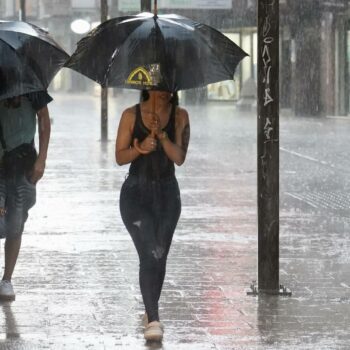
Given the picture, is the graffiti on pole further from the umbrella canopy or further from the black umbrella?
the black umbrella

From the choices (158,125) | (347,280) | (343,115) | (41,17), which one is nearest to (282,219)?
(347,280)

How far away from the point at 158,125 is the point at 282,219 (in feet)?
19.0

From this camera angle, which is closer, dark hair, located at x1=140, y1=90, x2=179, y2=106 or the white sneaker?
dark hair, located at x1=140, y1=90, x2=179, y2=106

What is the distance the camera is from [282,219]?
12.8 meters

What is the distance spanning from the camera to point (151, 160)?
23.7 ft

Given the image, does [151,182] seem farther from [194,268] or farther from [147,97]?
[194,268]

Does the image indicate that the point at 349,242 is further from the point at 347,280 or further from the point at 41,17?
the point at 41,17

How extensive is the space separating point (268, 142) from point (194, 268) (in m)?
1.58

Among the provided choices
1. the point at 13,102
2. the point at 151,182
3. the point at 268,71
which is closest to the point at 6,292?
the point at 13,102

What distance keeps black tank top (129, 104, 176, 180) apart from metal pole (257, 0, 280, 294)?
126 cm

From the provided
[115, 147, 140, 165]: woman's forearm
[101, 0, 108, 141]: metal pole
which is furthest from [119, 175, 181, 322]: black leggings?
[101, 0, 108, 141]: metal pole

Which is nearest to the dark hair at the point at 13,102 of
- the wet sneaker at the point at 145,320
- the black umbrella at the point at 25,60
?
A: the black umbrella at the point at 25,60

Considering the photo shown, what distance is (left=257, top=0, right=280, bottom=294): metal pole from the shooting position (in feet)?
27.4

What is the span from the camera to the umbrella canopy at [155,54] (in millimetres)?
7098
